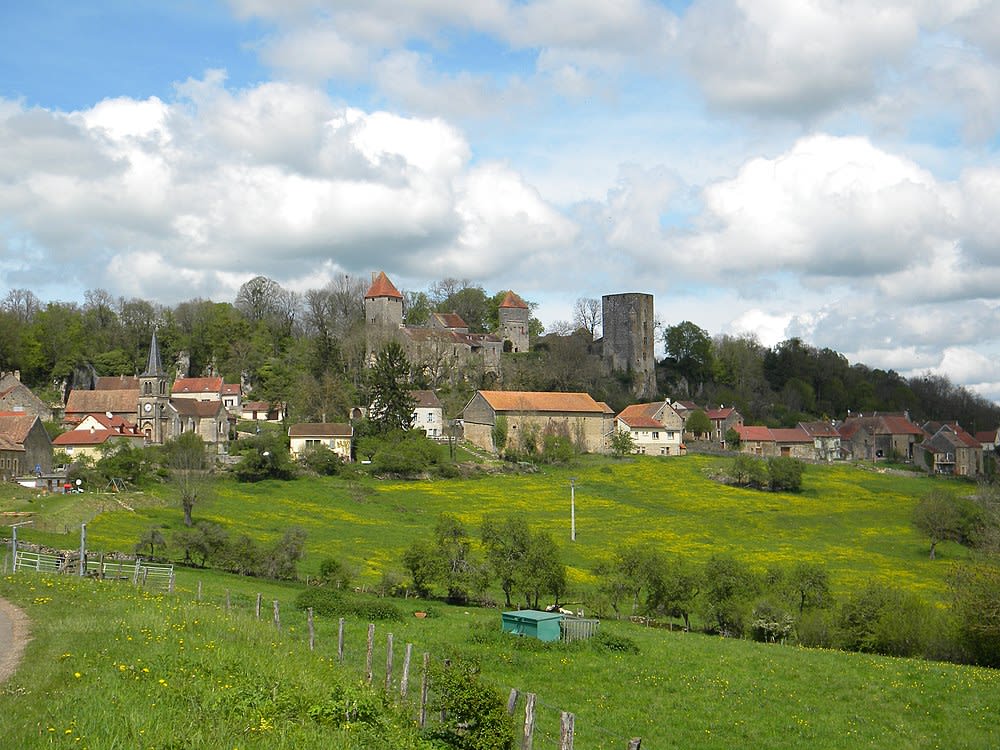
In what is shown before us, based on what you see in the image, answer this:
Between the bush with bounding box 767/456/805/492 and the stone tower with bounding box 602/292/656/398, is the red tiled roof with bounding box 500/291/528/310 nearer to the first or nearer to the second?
the stone tower with bounding box 602/292/656/398

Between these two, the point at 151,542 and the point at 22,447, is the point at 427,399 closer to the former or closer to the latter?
the point at 22,447

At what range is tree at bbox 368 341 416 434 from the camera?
274ft

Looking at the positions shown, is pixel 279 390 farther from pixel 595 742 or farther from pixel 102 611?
pixel 595 742

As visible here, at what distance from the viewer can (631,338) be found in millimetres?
125312

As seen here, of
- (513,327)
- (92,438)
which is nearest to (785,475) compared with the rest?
(513,327)

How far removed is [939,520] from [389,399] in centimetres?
4535

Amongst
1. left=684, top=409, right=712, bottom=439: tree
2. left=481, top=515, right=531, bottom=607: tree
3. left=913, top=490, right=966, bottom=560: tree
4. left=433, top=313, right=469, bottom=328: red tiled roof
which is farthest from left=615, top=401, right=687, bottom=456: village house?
left=481, top=515, right=531, bottom=607: tree

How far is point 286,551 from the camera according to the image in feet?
125

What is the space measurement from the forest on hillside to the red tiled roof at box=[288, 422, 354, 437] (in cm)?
831

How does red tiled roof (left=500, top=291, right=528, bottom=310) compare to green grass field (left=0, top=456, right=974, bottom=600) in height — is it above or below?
above

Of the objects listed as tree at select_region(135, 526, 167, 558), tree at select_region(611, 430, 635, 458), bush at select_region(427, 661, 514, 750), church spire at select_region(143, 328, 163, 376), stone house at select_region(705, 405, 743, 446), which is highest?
church spire at select_region(143, 328, 163, 376)

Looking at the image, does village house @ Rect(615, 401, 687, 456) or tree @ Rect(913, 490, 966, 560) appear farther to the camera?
village house @ Rect(615, 401, 687, 456)

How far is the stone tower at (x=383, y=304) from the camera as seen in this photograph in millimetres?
110375

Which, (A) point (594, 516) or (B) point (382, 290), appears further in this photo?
(B) point (382, 290)
